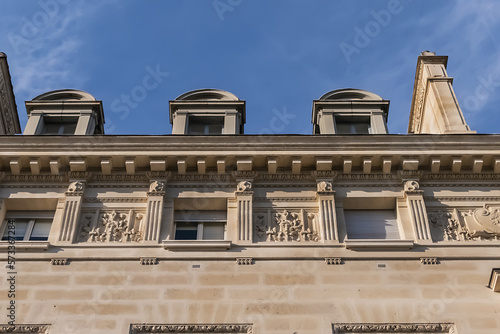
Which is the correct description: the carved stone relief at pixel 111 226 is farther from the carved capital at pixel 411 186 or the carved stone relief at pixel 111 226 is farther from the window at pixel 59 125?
the carved capital at pixel 411 186

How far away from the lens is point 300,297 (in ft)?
47.8

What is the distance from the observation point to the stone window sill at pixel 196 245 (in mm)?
15633

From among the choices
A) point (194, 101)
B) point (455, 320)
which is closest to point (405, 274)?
point (455, 320)

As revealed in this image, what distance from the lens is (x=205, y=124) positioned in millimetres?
20328

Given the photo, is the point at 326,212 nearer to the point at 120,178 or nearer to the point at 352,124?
the point at 352,124

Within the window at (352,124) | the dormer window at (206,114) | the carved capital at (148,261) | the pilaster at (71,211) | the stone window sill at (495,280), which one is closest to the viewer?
the stone window sill at (495,280)

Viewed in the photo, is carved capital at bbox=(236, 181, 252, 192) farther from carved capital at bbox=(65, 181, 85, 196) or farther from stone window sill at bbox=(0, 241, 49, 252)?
stone window sill at bbox=(0, 241, 49, 252)

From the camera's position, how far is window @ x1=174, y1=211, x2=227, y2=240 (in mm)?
16734

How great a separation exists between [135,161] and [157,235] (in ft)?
7.85

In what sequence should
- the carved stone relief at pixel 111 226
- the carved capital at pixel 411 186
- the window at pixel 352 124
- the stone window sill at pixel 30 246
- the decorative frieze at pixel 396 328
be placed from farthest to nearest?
the window at pixel 352 124 → the carved capital at pixel 411 186 → the carved stone relief at pixel 111 226 → the stone window sill at pixel 30 246 → the decorative frieze at pixel 396 328

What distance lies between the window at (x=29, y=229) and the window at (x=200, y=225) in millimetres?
3254

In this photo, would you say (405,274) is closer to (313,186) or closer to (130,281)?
(313,186)

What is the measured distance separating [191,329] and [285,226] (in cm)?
373

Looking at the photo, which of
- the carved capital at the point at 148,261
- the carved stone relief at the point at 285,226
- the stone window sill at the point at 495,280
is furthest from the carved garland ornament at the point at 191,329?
the stone window sill at the point at 495,280
